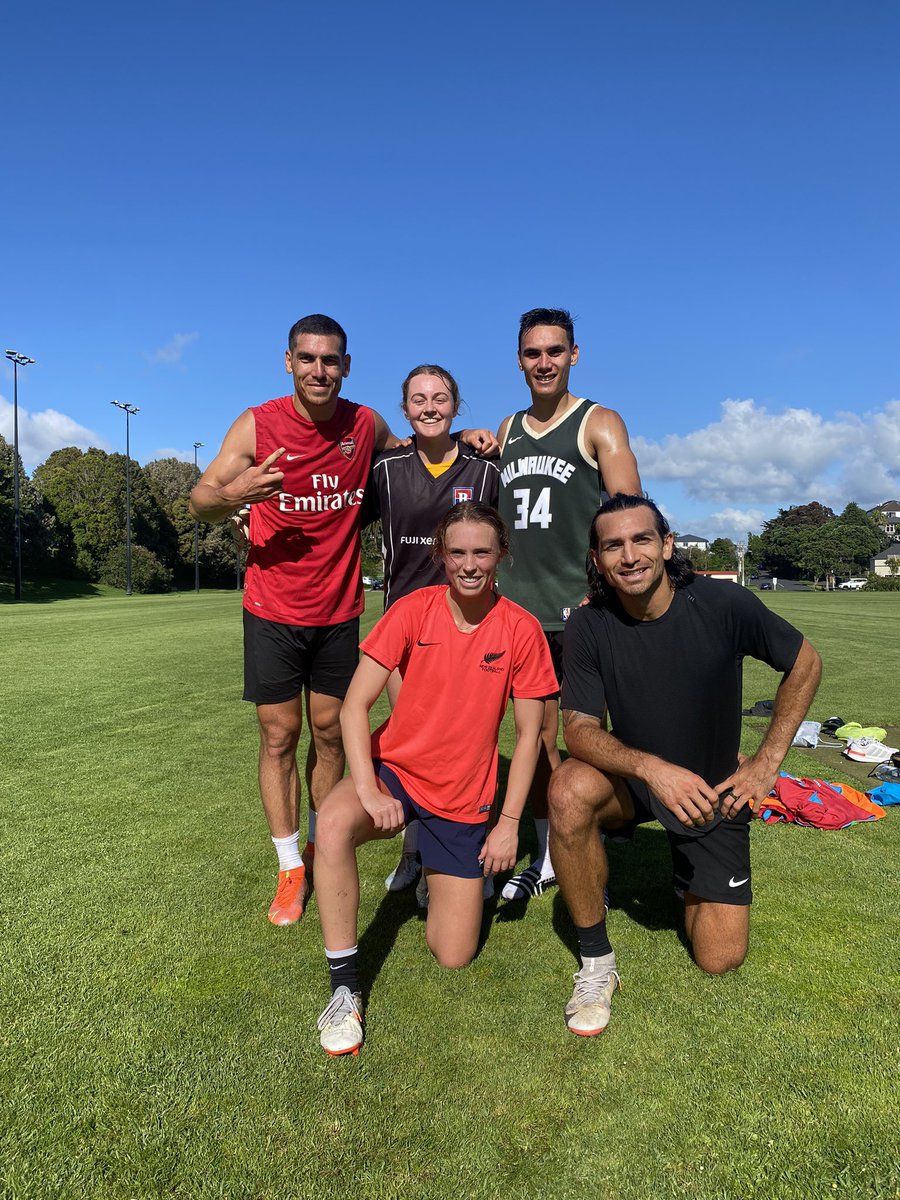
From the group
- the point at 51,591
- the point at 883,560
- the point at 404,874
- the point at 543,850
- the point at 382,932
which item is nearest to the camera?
the point at 382,932

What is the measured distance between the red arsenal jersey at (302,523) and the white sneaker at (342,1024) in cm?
186

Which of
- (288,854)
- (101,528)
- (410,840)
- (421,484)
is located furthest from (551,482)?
(101,528)

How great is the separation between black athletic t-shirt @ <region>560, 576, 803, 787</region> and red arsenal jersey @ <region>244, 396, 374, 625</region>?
1438 millimetres

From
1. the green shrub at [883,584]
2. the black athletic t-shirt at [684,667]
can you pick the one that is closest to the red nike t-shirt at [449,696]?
the black athletic t-shirt at [684,667]

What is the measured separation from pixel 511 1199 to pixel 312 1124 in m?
0.61

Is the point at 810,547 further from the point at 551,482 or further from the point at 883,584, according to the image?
the point at 551,482

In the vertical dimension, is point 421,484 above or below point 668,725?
above

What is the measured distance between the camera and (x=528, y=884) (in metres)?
3.84

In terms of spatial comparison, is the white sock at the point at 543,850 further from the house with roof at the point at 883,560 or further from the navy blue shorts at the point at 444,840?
the house with roof at the point at 883,560

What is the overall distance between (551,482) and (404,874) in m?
2.29

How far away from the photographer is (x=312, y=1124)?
83.7 inches

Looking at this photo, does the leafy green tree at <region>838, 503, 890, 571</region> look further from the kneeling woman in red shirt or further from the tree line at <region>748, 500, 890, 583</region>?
the kneeling woman in red shirt

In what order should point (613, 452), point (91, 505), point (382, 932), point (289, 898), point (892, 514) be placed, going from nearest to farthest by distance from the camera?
1. point (382, 932)
2. point (289, 898)
3. point (613, 452)
4. point (91, 505)
5. point (892, 514)

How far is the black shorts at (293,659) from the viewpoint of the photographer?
3.85 metres
